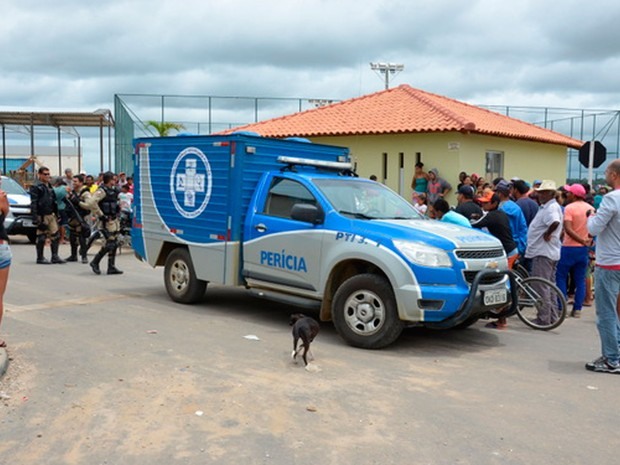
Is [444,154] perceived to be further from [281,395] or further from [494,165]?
[281,395]

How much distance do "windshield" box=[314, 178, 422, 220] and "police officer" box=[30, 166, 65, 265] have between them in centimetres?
779

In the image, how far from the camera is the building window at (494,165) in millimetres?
18594

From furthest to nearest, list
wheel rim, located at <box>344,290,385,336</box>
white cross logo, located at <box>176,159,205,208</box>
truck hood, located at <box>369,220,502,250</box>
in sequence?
white cross logo, located at <box>176,159,205,208</box> → wheel rim, located at <box>344,290,385,336</box> → truck hood, located at <box>369,220,502,250</box>

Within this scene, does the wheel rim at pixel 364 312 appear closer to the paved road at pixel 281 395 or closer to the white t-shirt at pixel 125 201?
the paved road at pixel 281 395

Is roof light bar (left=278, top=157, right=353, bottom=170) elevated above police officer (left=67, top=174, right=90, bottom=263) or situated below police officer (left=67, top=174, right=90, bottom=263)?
above

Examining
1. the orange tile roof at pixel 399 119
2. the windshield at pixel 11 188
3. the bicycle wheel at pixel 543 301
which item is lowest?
the bicycle wheel at pixel 543 301

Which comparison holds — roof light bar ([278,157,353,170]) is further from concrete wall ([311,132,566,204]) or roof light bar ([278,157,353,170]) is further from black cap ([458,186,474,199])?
concrete wall ([311,132,566,204])

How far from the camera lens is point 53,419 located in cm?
468

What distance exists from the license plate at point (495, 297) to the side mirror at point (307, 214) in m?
2.04

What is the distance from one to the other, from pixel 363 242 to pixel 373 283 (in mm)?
463

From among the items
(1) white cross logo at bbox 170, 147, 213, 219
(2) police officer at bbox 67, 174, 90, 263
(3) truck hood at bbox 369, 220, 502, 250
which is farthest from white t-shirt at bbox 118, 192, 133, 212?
(3) truck hood at bbox 369, 220, 502, 250

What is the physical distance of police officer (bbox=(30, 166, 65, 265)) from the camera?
13367 millimetres

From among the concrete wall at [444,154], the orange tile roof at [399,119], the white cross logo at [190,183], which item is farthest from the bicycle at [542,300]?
the orange tile roof at [399,119]

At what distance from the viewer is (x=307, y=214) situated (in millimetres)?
7426
